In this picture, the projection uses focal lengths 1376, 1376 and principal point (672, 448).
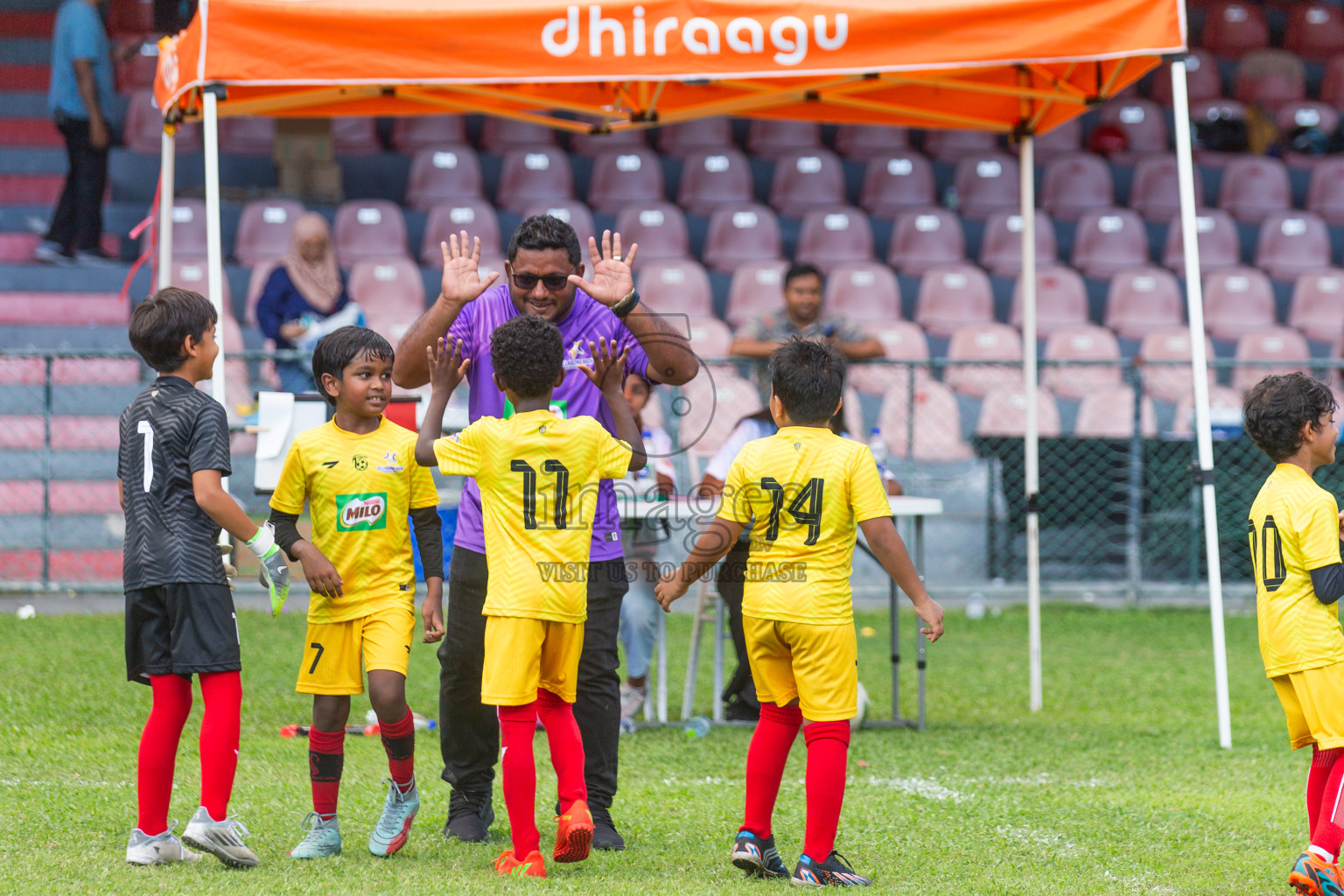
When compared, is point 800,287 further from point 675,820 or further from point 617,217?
point 617,217

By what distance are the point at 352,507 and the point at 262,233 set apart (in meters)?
8.17

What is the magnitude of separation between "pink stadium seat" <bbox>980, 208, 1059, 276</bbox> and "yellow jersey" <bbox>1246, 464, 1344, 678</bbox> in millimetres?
9431

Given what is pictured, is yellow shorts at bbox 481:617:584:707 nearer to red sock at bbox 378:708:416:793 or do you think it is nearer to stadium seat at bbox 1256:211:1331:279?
red sock at bbox 378:708:416:793

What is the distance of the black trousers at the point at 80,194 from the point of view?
1035cm

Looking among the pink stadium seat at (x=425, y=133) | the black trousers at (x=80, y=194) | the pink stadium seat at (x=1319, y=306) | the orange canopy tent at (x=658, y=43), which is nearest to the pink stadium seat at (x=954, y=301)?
the pink stadium seat at (x=1319, y=306)

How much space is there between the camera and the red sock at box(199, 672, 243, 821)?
3795mm

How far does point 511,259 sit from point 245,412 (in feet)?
13.9

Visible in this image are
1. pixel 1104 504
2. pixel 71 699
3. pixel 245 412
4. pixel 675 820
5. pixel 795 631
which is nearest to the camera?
pixel 795 631

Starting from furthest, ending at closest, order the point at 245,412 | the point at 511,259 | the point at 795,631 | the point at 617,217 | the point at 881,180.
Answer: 1. the point at 881,180
2. the point at 617,217
3. the point at 245,412
4. the point at 511,259
5. the point at 795,631

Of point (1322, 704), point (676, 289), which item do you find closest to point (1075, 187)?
point (676, 289)

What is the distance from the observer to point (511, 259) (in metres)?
4.15

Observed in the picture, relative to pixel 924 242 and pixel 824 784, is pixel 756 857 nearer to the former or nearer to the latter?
pixel 824 784

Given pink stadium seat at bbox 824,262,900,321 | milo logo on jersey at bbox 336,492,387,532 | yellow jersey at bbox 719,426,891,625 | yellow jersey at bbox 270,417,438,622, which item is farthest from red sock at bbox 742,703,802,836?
pink stadium seat at bbox 824,262,900,321

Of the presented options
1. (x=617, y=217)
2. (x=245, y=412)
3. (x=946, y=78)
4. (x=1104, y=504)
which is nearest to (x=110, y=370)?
(x=245, y=412)
